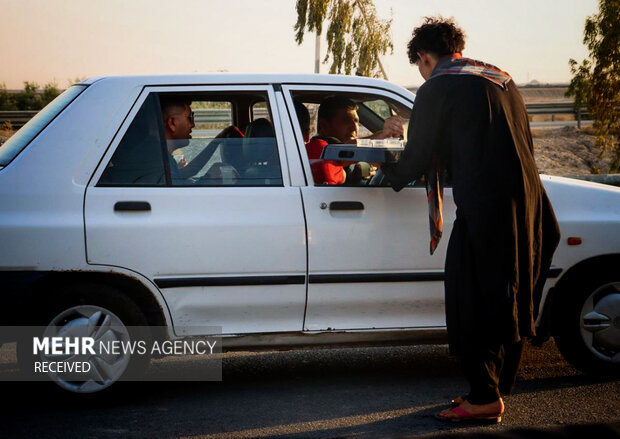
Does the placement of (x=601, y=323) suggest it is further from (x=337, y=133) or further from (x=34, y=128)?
(x=34, y=128)

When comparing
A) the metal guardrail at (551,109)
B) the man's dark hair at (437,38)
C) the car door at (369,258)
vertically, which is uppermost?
the man's dark hair at (437,38)

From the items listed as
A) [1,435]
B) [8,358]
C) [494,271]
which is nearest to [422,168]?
[494,271]

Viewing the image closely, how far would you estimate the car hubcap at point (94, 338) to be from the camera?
453 centimetres

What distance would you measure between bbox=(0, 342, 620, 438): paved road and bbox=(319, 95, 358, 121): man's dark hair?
162 cm

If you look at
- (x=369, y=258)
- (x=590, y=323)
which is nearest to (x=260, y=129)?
(x=369, y=258)

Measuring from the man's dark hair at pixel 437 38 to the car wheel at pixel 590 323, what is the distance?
163 cm

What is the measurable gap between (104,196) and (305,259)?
111cm

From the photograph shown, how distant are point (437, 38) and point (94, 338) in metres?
2.32

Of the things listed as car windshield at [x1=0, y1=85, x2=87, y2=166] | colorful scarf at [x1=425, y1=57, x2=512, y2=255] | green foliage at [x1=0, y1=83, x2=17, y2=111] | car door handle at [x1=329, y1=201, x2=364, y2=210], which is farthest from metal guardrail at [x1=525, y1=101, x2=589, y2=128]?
car windshield at [x1=0, y1=85, x2=87, y2=166]

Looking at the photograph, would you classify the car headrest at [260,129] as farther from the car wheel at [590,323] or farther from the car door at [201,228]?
the car wheel at [590,323]

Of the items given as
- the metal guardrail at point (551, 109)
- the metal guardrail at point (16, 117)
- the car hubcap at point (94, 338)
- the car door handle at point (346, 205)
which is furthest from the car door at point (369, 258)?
the metal guardrail at point (551, 109)

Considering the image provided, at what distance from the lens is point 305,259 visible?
187 inches

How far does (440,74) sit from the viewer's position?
4266 mm

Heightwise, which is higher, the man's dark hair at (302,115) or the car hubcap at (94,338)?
the man's dark hair at (302,115)
